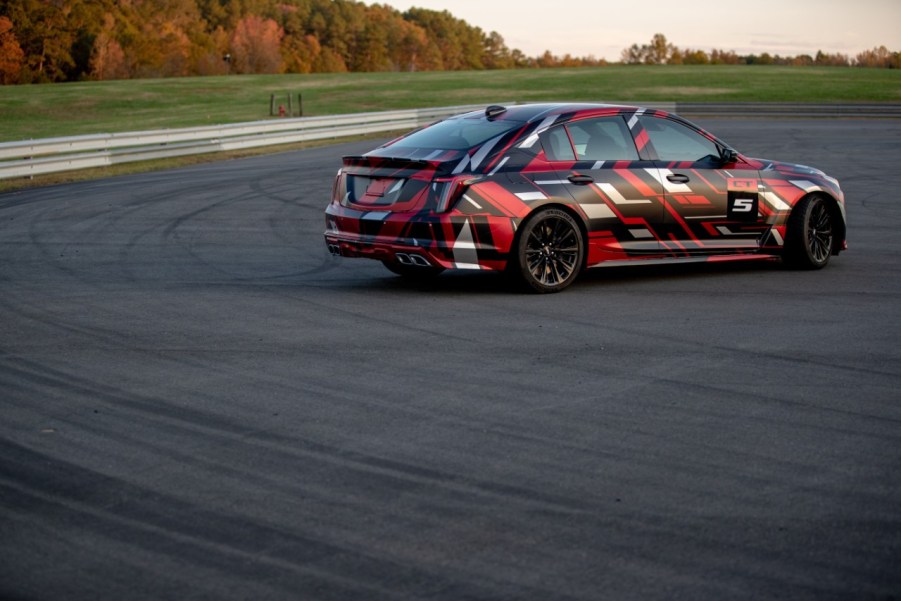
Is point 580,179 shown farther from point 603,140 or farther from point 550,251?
point 550,251

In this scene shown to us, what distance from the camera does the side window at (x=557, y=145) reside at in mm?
10555

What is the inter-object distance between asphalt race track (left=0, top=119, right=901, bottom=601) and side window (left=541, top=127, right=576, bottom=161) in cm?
113

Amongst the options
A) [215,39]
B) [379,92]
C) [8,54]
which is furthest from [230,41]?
[379,92]

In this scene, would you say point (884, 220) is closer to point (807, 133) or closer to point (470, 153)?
point (470, 153)

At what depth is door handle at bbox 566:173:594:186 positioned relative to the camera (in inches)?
414

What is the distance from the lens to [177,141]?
92.1 ft

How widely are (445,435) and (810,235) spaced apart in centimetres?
693

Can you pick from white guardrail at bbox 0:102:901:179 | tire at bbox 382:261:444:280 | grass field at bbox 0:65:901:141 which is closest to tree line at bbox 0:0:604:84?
grass field at bbox 0:65:901:141

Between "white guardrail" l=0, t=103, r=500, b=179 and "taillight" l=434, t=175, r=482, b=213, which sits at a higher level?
"taillight" l=434, t=175, r=482, b=213

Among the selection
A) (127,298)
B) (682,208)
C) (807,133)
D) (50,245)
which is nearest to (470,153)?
(682,208)

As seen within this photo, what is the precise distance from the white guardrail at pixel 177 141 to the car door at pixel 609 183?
13810 millimetres

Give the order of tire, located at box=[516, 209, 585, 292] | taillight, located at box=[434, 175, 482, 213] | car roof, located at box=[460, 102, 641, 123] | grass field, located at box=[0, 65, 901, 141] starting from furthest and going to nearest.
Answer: grass field, located at box=[0, 65, 901, 141], car roof, located at box=[460, 102, 641, 123], tire, located at box=[516, 209, 585, 292], taillight, located at box=[434, 175, 482, 213]

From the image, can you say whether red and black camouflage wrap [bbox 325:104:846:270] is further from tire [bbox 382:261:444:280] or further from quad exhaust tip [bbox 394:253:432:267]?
tire [bbox 382:261:444:280]

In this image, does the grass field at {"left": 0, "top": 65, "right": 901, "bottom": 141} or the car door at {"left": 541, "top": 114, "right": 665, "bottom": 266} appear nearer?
the car door at {"left": 541, "top": 114, "right": 665, "bottom": 266}
